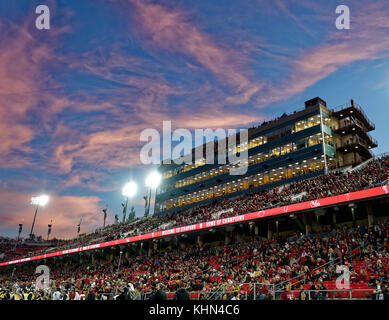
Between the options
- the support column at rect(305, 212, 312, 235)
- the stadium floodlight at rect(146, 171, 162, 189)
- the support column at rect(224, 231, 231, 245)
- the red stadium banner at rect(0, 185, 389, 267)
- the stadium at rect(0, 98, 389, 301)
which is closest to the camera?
the stadium at rect(0, 98, 389, 301)

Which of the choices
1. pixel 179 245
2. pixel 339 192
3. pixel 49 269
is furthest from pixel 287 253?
pixel 49 269

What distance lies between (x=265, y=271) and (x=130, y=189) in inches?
2447

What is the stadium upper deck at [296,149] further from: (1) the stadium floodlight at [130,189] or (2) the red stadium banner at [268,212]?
(1) the stadium floodlight at [130,189]

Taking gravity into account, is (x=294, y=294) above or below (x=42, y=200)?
below

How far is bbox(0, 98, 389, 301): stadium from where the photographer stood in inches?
701

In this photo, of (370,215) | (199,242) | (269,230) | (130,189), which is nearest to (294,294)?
(370,215)

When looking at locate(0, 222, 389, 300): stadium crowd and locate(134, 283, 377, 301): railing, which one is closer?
locate(134, 283, 377, 301): railing

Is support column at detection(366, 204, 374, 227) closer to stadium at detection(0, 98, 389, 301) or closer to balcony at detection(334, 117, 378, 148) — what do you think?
stadium at detection(0, 98, 389, 301)

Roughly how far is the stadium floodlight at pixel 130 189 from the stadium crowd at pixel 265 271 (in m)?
42.1

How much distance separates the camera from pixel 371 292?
12336mm

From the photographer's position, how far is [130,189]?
81.5 metres

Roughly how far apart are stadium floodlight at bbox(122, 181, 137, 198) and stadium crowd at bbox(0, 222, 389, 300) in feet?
138

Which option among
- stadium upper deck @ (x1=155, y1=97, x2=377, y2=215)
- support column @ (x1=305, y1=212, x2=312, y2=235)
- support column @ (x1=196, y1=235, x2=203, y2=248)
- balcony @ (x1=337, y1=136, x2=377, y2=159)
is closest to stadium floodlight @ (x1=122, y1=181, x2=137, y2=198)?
stadium upper deck @ (x1=155, y1=97, x2=377, y2=215)

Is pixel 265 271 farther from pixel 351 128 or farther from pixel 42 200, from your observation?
pixel 42 200
